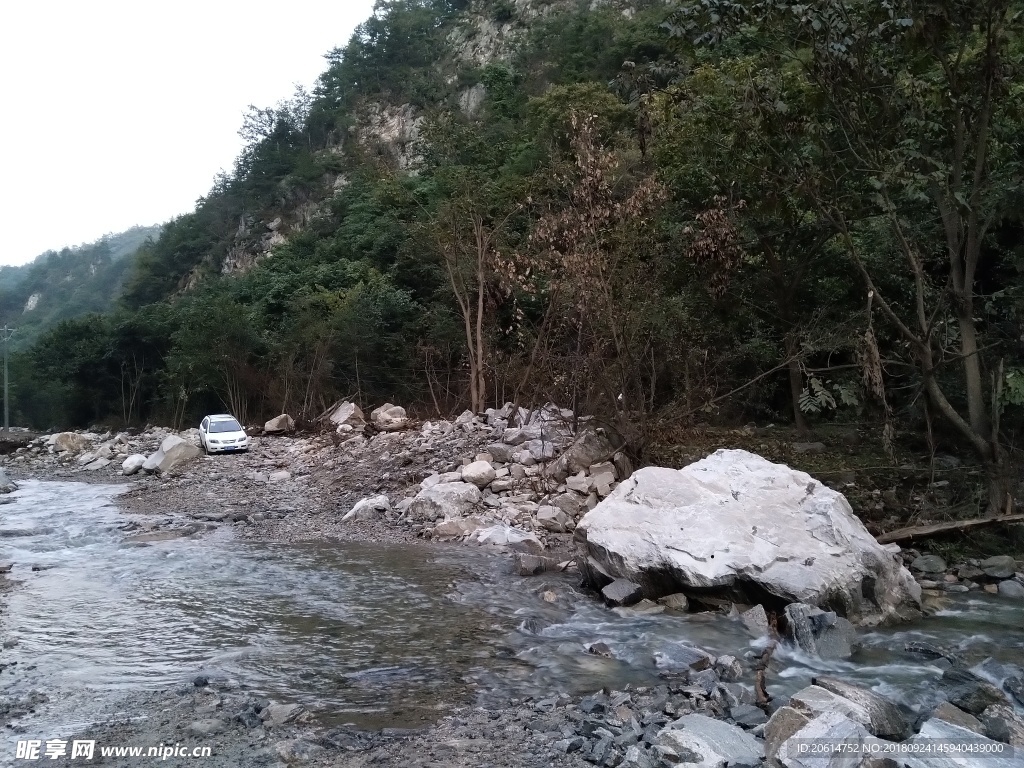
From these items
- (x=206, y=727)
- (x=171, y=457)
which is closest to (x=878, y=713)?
(x=206, y=727)

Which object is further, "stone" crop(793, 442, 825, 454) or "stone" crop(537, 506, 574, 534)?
"stone" crop(793, 442, 825, 454)

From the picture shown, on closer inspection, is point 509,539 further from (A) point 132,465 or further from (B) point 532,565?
(A) point 132,465

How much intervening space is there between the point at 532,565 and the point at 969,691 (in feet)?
15.7

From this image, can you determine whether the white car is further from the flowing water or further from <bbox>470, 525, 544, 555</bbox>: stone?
<bbox>470, 525, 544, 555</bbox>: stone

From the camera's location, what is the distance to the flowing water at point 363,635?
5.16 meters

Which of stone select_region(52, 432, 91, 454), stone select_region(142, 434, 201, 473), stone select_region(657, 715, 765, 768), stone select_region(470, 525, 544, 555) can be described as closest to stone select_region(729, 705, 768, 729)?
stone select_region(657, 715, 765, 768)

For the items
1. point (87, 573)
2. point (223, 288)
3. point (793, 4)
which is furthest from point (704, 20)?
point (223, 288)

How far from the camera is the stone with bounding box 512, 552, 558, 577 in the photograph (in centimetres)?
870

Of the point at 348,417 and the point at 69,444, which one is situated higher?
the point at 348,417

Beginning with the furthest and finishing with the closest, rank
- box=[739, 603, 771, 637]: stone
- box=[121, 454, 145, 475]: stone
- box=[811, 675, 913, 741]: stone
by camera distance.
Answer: box=[121, 454, 145, 475]: stone < box=[739, 603, 771, 637]: stone < box=[811, 675, 913, 741]: stone

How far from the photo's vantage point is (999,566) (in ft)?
27.0

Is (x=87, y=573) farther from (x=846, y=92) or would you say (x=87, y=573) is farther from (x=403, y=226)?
(x=403, y=226)

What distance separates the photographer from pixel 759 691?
501 cm

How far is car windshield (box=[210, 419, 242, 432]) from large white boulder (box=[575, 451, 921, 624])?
1738 centimetres
